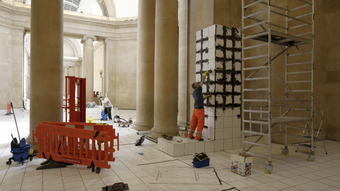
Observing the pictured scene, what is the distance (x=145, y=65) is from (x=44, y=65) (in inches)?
239

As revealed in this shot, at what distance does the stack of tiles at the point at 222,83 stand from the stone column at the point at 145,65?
5000 millimetres

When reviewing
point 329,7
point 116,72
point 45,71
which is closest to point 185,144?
point 45,71

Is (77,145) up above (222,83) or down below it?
below

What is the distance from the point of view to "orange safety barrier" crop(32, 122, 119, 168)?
6.13m

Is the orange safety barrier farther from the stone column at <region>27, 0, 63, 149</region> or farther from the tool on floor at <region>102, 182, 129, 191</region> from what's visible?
the stone column at <region>27, 0, 63, 149</region>

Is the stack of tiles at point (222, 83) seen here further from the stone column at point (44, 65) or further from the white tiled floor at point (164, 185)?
the stone column at point (44, 65)

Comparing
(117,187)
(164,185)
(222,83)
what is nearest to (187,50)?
(222,83)

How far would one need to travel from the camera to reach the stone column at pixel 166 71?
10.3 metres

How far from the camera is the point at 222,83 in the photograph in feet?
27.6

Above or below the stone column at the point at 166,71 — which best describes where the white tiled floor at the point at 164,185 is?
below

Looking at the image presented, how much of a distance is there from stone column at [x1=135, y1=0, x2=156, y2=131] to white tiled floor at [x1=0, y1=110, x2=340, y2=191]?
5170 mm

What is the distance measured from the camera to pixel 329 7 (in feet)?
35.7

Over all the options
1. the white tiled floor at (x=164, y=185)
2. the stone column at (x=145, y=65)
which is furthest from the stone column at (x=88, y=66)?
the white tiled floor at (x=164, y=185)

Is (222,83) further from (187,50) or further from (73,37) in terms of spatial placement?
(73,37)
